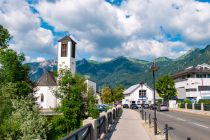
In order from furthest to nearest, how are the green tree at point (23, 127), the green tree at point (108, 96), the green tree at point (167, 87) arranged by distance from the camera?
the green tree at point (108, 96) < the green tree at point (167, 87) < the green tree at point (23, 127)

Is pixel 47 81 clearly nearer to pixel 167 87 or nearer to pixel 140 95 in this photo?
pixel 167 87

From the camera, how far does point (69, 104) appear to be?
125 feet

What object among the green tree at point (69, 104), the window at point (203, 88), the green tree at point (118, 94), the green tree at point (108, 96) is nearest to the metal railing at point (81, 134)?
the green tree at point (69, 104)

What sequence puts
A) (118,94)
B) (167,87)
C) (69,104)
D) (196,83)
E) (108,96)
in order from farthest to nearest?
1. (108,96)
2. (118,94)
3. (196,83)
4. (167,87)
5. (69,104)

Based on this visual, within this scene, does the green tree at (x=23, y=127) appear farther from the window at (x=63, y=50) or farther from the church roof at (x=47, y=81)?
the window at (x=63, y=50)

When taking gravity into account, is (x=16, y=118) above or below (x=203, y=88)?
below

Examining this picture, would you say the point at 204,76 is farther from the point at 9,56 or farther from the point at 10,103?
the point at 10,103

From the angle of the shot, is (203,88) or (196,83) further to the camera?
(203,88)

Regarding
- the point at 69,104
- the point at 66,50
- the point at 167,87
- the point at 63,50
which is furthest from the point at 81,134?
the point at 63,50

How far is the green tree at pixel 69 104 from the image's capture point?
37.3 metres

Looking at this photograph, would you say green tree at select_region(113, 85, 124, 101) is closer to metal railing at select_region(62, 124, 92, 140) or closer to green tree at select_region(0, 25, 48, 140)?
green tree at select_region(0, 25, 48, 140)

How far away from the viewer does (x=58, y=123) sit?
3816 cm

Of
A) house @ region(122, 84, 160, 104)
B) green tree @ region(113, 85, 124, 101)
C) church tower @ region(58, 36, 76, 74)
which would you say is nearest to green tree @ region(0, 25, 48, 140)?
church tower @ region(58, 36, 76, 74)

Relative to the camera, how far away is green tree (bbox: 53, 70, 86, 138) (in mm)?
37312
